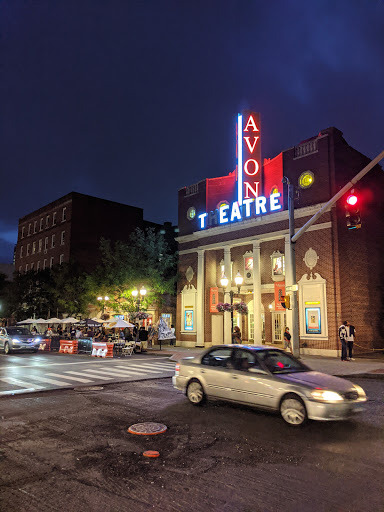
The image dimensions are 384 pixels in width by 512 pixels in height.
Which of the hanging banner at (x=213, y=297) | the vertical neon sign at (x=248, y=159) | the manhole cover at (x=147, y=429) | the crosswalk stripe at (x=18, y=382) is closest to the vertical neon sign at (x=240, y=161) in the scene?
the vertical neon sign at (x=248, y=159)

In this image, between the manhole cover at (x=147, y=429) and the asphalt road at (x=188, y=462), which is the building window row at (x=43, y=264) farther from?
the manhole cover at (x=147, y=429)

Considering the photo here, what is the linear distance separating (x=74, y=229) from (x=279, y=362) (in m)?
44.4

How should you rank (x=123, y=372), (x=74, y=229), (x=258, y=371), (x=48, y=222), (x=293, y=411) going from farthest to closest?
1. (x=48, y=222)
2. (x=74, y=229)
3. (x=123, y=372)
4. (x=258, y=371)
5. (x=293, y=411)

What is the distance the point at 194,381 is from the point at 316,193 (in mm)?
19963

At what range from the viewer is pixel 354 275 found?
84.4ft

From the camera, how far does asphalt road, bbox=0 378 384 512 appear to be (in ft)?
14.1

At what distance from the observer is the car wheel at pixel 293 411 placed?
726 centimetres

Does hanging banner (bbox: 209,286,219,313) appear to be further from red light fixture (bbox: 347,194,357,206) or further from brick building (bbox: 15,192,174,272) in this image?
brick building (bbox: 15,192,174,272)

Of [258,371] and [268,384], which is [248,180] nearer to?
[258,371]

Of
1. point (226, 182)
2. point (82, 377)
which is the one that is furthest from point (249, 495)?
point (226, 182)

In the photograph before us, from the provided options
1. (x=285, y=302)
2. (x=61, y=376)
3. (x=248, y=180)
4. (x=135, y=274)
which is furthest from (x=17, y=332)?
(x=248, y=180)

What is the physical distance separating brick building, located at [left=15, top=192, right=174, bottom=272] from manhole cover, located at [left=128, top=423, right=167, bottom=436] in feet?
133

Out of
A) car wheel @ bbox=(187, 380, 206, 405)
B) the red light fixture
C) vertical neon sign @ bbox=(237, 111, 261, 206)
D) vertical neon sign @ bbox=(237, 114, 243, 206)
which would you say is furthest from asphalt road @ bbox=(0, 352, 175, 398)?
vertical neon sign @ bbox=(237, 111, 261, 206)

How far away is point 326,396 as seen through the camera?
7152 mm
